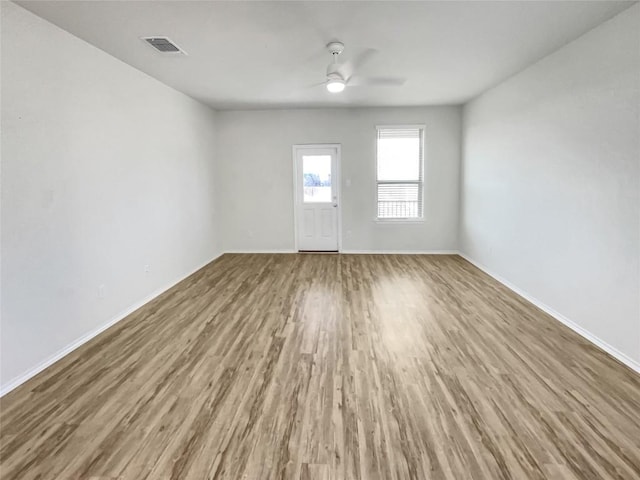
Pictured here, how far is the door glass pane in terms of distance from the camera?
6.48 metres

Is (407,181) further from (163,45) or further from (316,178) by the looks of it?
(163,45)

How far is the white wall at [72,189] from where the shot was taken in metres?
2.42

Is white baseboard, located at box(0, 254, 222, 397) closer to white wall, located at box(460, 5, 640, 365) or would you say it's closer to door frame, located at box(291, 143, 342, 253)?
door frame, located at box(291, 143, 342, 253)

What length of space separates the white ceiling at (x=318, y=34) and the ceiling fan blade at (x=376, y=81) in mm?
187

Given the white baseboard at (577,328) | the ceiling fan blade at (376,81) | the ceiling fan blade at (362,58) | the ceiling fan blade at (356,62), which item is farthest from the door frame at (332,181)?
the white baseboard at (577,328)

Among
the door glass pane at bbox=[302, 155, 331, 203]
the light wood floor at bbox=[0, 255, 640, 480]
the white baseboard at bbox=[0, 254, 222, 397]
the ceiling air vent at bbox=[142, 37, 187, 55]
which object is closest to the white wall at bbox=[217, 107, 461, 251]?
the door glass pane at bbox=[302, 155, 331, 203]

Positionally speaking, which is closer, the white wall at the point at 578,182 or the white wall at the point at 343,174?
the white wall at the point at 578,182

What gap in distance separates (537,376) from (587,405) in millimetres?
346

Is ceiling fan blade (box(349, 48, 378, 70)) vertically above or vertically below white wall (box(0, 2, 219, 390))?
above

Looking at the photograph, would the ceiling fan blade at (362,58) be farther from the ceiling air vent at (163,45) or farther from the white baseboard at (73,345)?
the white baseboard at (73,345)

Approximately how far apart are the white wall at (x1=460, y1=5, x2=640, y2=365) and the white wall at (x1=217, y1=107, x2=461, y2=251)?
4.94 feet

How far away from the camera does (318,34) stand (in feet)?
9.77

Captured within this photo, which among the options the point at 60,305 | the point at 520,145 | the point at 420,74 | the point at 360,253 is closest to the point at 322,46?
the point at 420,74

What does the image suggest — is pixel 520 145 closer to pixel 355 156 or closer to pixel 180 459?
pixel 355 156
